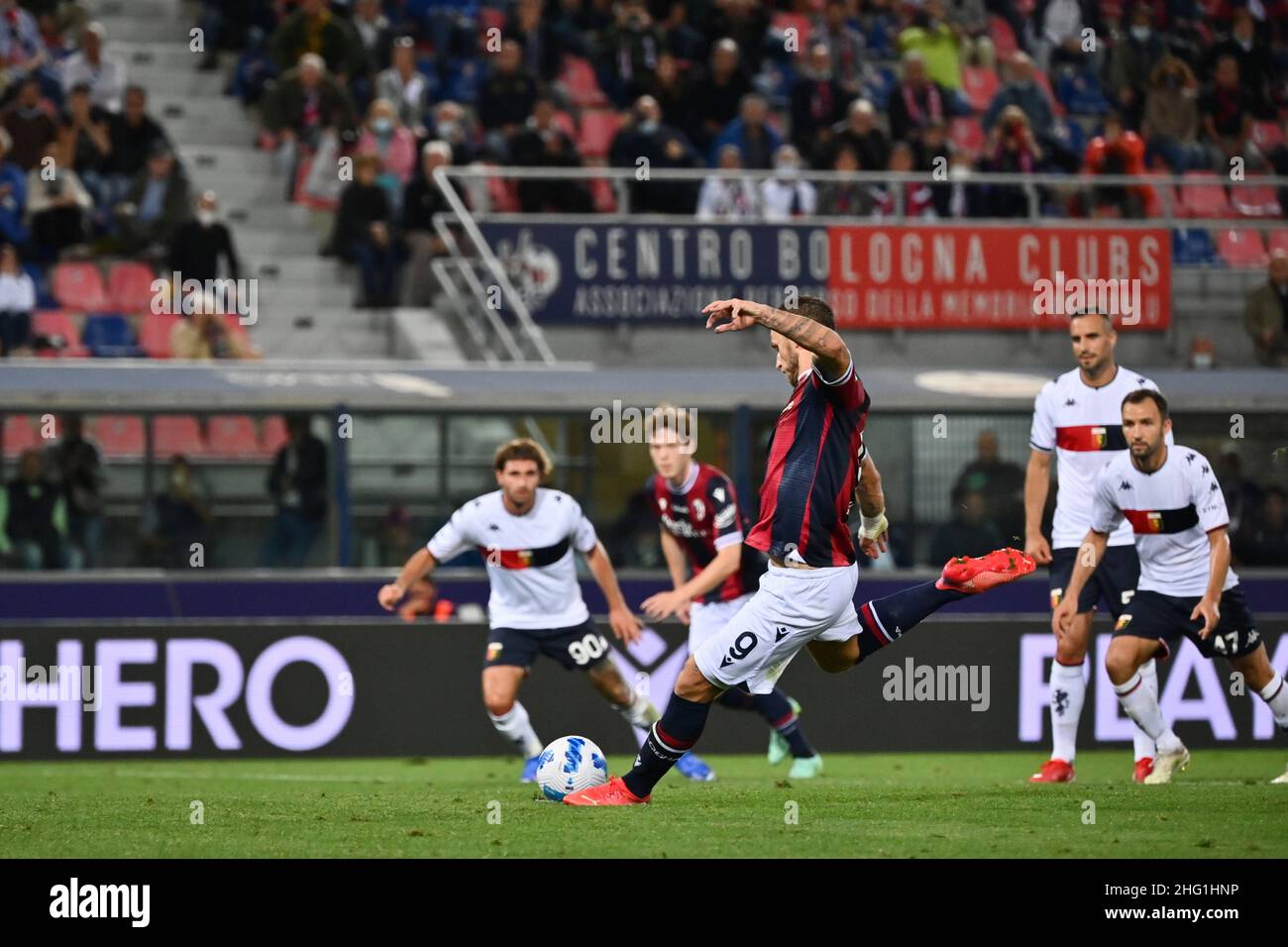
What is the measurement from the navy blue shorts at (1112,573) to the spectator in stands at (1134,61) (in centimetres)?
1186

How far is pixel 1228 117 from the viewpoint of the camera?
72.3ft

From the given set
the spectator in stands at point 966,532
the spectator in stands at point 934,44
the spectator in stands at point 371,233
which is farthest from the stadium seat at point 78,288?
the spectator in stands at point 934,44

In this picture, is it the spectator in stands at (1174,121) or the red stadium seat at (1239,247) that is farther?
the spectator in stands at (1174,121)

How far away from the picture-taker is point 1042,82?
22.4 meters

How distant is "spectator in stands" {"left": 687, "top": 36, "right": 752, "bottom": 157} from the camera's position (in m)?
21.2

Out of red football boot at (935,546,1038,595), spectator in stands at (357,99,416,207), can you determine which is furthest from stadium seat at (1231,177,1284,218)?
red football boot at (935,546,1038,595)

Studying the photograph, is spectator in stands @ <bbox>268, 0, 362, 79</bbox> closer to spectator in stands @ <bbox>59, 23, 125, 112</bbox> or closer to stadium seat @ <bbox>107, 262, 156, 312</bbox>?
spectator in stands @ <bbox>59, 23, 125, 112</bbox>

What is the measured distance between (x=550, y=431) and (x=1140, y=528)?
7.51 meters

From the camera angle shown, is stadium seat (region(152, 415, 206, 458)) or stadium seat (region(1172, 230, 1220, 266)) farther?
stadium seat (region(1172, 230, 1220, 266))

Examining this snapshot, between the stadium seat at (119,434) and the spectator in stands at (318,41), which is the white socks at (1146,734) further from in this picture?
the spectator in stands at (318,41)

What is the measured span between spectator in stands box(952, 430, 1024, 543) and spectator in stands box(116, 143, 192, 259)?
7.39 metres

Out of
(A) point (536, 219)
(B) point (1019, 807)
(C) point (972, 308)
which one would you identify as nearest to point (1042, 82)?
(C) point (972, 308)

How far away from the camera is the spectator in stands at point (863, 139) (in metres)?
20.4
